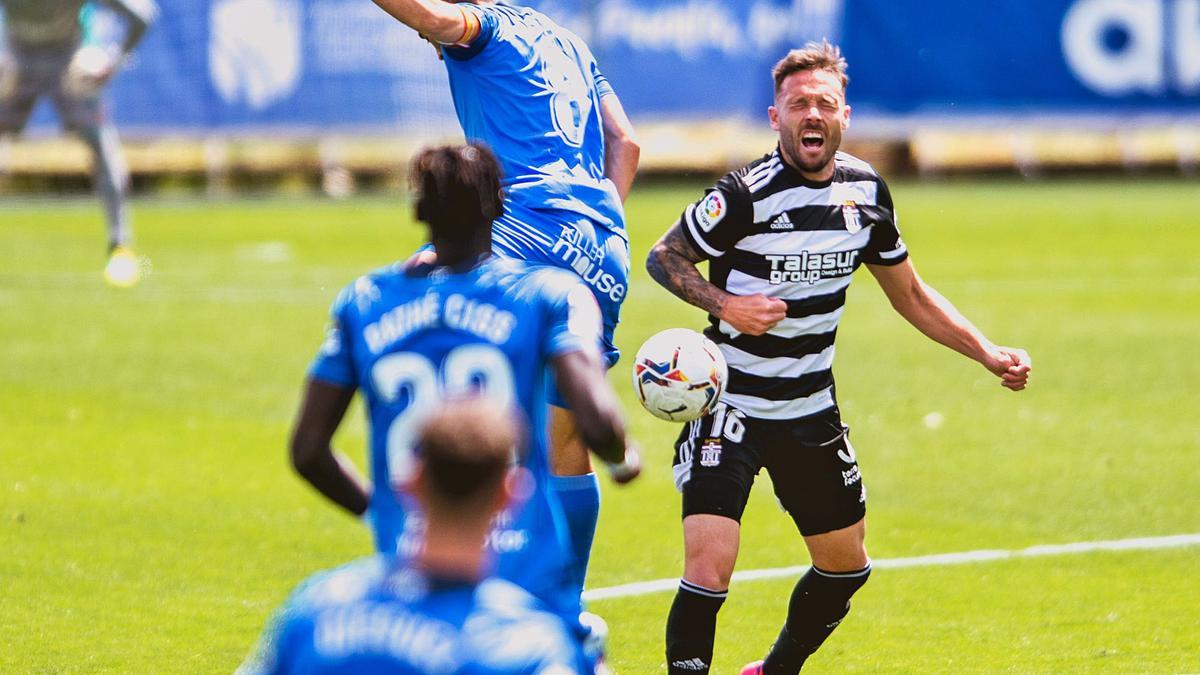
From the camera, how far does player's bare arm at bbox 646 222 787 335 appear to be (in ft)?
21.2

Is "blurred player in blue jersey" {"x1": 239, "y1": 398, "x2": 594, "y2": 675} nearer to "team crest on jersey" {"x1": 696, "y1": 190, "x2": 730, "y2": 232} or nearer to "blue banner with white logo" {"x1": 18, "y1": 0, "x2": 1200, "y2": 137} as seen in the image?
"team crest on jersey" {"x1": 696, "y1": 190, "x2": 730, "y2": 232}

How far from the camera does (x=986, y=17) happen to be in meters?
30.1

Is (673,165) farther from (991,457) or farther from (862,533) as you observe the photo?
(862,533)

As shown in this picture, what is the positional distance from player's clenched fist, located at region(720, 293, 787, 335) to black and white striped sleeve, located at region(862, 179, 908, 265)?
1.75ft

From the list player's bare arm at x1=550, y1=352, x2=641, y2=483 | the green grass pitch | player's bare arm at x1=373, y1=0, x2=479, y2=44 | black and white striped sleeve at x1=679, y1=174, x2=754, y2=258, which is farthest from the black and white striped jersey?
player's bare arm at x1=550, y1=352, x2=641, y2=483

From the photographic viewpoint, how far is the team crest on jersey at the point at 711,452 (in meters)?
6.55

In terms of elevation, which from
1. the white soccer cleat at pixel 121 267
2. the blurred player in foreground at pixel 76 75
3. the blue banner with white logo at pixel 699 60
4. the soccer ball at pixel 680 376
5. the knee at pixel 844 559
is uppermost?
the soccer ball at pixel 680 376

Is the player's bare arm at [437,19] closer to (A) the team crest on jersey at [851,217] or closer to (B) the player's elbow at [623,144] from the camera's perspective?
(B) the player's elbow at [623,144]

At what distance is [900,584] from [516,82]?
307cm

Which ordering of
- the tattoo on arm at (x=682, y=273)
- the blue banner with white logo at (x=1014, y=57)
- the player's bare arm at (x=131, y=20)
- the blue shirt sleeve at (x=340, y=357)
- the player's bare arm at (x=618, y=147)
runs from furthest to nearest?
1. the blue banner with white logo at (x=1014, y=57)
2. the player's bare arm at (x=131, y=20)
3. the player's bare arm at (x=618, y=147)
4. the tattoo on arm at (x=682, y=273)
5. the blue shirt sleeve at (x=340, y=357)

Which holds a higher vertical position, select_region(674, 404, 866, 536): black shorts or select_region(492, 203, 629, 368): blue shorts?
select_region(492, 203, 629, 368): blue shorts

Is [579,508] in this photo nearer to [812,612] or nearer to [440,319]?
[812,612]

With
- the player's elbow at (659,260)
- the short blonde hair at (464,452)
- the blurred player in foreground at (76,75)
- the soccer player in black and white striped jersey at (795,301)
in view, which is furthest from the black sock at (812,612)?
the blurred player in foreground at (76,75)

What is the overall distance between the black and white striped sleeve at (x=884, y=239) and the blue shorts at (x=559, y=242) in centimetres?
101
